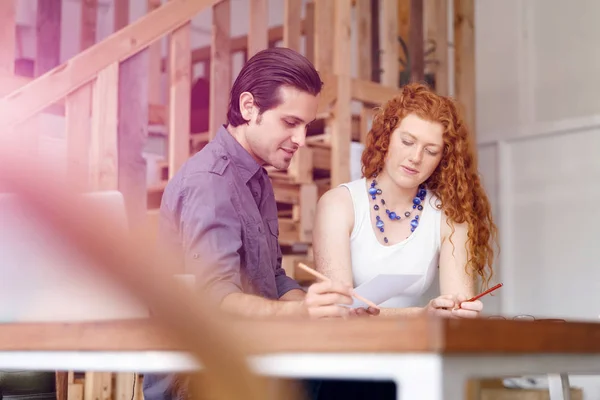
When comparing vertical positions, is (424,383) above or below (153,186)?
below

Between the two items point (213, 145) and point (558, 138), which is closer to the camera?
point (213, 145)

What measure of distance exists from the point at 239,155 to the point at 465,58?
2.64 metres

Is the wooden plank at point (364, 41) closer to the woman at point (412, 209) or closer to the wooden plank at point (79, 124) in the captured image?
the wooden plank at point (79, 124)

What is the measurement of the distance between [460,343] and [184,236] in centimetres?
89

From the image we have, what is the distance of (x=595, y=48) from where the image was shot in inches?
155

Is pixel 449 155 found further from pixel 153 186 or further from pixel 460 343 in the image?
pixel 153 186

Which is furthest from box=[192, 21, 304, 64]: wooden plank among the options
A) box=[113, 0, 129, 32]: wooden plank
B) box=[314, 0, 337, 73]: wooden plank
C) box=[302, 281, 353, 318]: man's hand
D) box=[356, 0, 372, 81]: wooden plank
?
box=[302, 281, 353, 318]: man's hand

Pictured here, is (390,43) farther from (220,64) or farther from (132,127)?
(132,127)

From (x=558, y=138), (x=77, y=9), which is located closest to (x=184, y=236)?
(x=558, y=138)

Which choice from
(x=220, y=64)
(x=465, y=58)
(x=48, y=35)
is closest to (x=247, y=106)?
(x=220, y=64)

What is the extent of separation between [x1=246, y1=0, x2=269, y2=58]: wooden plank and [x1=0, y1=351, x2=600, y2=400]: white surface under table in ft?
7.79

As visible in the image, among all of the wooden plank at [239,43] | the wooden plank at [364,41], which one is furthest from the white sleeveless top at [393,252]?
the wooden plank at [239,43]

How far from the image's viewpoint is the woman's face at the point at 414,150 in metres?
1.99

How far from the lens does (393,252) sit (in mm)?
1994
